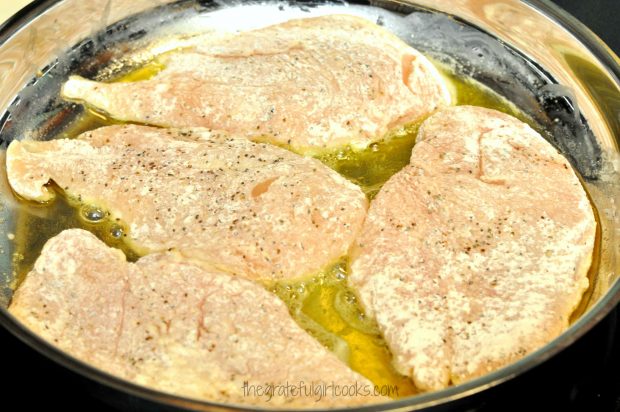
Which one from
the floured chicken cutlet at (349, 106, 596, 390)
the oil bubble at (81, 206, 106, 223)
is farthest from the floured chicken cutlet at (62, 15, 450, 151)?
the oil bubble at (81, 206, 106, 223)

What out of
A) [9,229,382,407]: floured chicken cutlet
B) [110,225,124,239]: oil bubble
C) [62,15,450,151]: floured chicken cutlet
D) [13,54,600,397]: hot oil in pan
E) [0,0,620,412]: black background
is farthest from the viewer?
[62,15,450,151]: floured chicken cutlet

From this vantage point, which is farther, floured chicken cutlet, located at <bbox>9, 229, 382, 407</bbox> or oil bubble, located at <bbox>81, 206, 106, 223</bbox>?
oil bubble, located at <bbox>81, 206, 106, 223</bbox>

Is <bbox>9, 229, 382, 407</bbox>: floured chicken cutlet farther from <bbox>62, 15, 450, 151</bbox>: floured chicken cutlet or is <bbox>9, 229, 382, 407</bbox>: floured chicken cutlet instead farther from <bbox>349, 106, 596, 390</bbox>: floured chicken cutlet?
<bbox>62, 15, 450, 151</bbox>: floured chicken cutlet

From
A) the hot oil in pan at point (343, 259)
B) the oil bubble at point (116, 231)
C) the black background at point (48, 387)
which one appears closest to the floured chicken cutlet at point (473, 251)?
the hot oil in pan at point (343, 259)

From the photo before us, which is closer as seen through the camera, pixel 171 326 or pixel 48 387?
pixel 48 387

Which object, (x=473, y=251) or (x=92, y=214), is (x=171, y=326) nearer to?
(x=92, y=214)

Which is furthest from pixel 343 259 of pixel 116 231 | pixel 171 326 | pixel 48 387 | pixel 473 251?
pixel 48 387

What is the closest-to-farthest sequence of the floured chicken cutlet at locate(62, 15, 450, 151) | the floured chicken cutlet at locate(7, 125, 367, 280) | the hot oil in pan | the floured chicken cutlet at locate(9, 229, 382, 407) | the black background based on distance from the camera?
the black background < the floured chicken cutlet at locate(9, 229, 382, 407) < the hot oil in pan < the floured chicken cutlet at locate(7, 125, 367, 280) < the floured chicken cutlet at locate(62, 15, 450, 151)

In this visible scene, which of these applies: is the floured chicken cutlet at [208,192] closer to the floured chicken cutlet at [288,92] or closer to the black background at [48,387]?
the floured chicken cutlet at [288,92]
